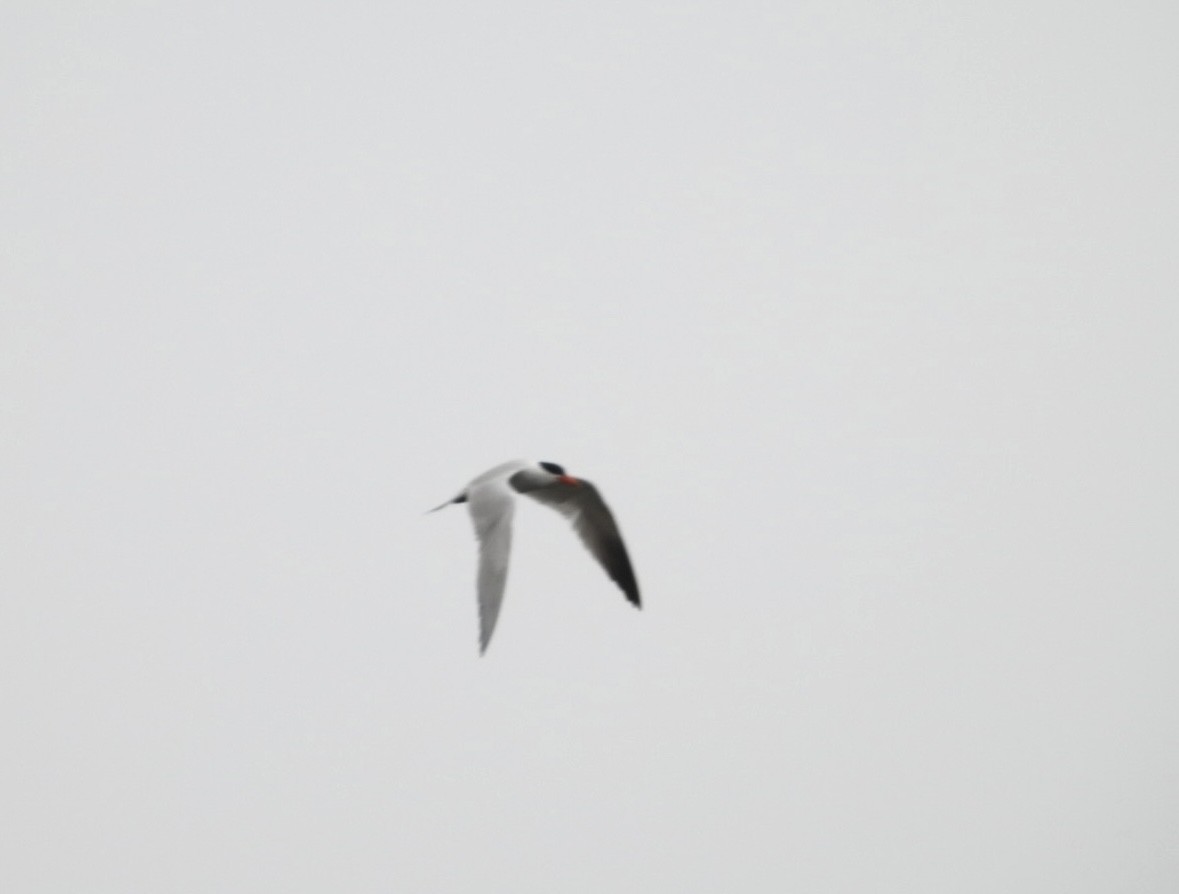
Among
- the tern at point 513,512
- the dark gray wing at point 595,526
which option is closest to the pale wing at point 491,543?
the tern at point 513,512

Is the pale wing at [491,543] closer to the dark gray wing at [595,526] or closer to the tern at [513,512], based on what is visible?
the tern at [513,512]

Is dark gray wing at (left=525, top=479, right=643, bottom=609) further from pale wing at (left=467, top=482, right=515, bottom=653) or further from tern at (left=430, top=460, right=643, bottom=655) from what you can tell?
pale wing at (left=467, top=482, right=515, bottom=653)

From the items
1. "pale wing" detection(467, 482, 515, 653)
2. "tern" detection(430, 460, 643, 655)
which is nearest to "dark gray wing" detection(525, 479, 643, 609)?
"tern" detection(430, 460, 643, 655)

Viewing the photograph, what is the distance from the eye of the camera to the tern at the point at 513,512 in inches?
471

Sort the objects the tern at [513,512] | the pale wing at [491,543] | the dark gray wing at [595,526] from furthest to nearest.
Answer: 1. the dark gray wing at [595,526]
2. the tern at [513,512]
3. the pale wing at [491,543]

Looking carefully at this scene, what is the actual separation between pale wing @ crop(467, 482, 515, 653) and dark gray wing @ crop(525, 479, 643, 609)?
1.49m

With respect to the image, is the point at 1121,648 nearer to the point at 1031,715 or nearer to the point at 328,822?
the point at 1031,715

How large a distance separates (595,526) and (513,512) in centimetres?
192

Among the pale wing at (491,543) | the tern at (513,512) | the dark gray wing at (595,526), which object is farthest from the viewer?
the dark gray wing at (595,526)

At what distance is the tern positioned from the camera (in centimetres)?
1195

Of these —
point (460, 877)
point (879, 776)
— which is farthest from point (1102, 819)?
point (460, 877)

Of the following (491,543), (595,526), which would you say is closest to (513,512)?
(491,543)

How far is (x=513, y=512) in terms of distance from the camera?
500 inches

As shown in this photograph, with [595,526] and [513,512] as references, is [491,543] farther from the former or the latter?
[595,526]
